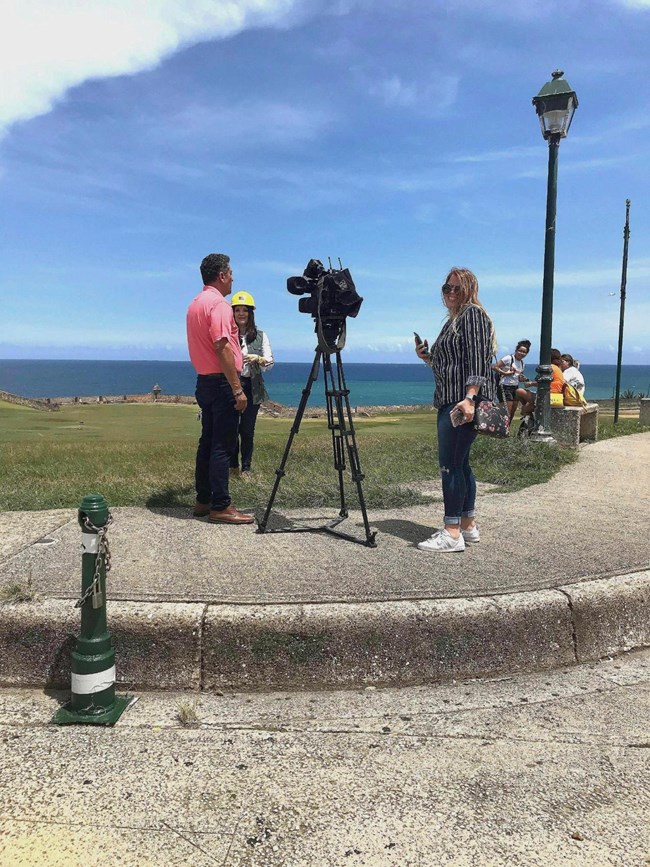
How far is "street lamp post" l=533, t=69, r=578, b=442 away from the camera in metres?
9.11

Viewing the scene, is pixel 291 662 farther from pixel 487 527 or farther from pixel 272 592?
pixel 487 527

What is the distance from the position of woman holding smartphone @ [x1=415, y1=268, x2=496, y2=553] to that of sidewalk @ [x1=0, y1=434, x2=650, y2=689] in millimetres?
322

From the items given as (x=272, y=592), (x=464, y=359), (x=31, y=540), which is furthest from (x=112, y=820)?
(x=464, y=359)

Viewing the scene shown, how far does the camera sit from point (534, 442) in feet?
Answer: 30.1

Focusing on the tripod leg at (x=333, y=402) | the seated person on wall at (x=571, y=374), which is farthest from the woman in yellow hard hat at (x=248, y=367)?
the seated person on wall at (x=571, y=374)

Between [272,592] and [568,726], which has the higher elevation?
[272,592]

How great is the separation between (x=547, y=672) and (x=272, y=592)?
154 cm

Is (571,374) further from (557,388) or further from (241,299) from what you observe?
(241,299)

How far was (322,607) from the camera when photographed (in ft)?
11.4

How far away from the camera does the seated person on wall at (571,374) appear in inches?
438

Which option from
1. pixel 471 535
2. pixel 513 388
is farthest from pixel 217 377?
pixel 513 388

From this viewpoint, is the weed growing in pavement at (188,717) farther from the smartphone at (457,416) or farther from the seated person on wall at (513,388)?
the seated person on wall at (513,388)

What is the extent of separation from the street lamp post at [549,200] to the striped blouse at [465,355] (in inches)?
208

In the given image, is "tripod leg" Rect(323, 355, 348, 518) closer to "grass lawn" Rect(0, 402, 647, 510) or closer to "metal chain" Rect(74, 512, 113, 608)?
"grass lawn" Rect(0, 402, 647, 510)
